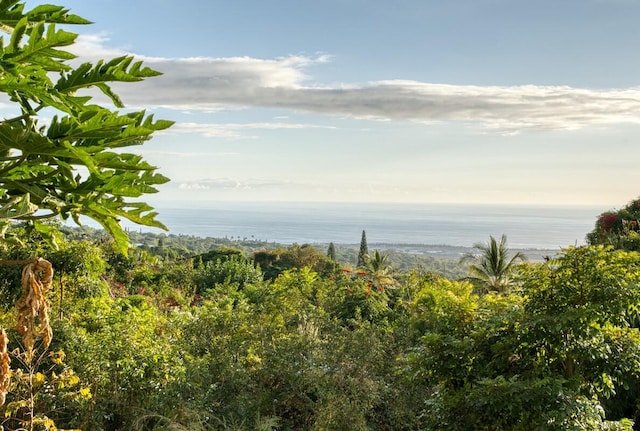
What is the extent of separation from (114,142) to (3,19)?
1.11ft

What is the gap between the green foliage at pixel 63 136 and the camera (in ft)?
2.99

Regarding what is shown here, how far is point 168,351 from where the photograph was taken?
17.6 ft

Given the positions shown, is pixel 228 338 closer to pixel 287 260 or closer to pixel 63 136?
pixel 63 136

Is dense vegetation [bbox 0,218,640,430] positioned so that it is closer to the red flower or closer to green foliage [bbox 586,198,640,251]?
green foliage [bbox 586,198,640,251]

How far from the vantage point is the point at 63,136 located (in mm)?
936

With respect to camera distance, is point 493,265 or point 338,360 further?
point 493,265

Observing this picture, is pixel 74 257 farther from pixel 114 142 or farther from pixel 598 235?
pixel 598 235

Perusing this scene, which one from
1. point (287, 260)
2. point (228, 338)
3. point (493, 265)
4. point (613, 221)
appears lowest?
point (287, 260)

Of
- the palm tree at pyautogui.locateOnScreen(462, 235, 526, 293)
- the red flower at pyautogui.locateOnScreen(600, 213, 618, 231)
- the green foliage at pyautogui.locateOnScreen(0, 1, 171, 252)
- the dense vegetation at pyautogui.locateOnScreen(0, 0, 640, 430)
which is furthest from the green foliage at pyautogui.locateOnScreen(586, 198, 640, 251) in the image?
the green foliage at pyautogui.locateOnScreen(0, 1, 171, 252)

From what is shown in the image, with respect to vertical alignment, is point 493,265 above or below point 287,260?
above

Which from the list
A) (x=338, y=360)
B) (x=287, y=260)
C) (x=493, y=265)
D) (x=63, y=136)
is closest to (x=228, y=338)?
(x=338, y=360)

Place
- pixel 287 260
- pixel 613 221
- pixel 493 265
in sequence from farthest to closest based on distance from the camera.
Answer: pixel 287 260, pixel 493 265, pixel 613 221

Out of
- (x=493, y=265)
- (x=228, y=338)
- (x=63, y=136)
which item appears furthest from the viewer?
(x=493, y=265)

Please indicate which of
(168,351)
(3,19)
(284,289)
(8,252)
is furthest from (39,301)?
(284,289)
